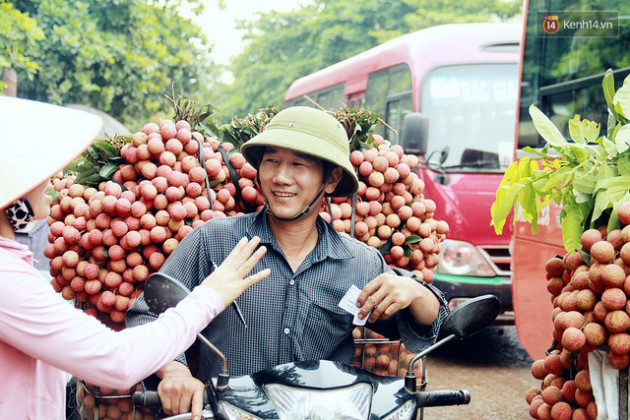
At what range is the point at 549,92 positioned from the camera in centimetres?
448

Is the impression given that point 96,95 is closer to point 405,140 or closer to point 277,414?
point 405,140

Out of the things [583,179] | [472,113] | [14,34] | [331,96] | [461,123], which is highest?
[14,34]

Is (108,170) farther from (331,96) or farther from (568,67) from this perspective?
(331,96)

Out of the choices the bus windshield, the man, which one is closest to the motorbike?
the man

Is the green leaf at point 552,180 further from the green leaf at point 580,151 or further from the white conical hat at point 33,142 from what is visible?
the white conical hat at point 33,142

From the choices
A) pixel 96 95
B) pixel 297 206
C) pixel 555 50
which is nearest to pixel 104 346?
pixel 297 206

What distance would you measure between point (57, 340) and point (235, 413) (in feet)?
1.81

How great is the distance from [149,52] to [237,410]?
1129 cm

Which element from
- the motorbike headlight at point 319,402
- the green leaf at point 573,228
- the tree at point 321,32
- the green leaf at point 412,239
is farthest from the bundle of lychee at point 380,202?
the tree at point 321,32

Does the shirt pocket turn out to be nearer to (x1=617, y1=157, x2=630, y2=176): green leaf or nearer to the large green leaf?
(x1=617, y1=157, x2=630, y2=176): green leaf

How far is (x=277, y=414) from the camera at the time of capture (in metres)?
1.76

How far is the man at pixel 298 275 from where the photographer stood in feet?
7.52

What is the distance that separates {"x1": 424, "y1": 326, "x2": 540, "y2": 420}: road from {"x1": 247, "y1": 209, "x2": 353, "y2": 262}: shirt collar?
2.02 m

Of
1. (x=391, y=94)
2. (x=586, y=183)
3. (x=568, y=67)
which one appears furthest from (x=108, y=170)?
(x=391, y=94)
